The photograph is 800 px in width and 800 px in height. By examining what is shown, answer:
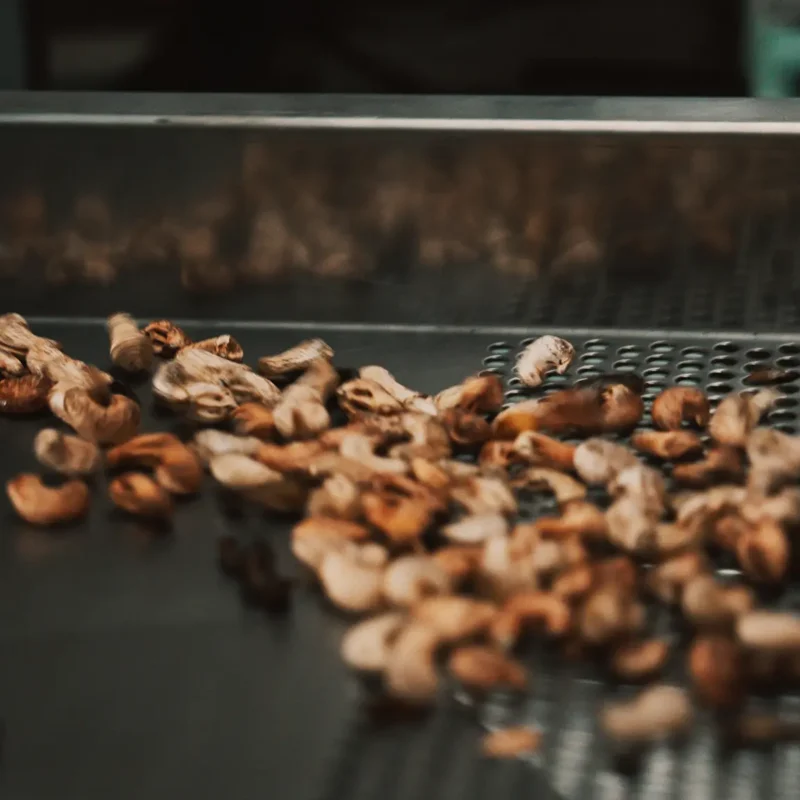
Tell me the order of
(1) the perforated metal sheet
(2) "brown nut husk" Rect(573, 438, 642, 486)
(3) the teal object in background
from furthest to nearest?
(3) the teal object in background → (2) "brown nut husk" Rect(573, 438, 642, 486) → (1) the perforated metal sheet

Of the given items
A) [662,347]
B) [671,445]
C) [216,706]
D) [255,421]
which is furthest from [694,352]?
[216,706]

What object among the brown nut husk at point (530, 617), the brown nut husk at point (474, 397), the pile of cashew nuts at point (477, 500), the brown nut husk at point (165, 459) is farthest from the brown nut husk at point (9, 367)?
the brown nut husk at point (530, 617)

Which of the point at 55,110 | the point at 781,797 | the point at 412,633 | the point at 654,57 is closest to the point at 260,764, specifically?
the point at 412,633

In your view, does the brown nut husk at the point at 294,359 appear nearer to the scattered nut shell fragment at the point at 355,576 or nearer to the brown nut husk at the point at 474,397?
the brown nut husk at the point at 474,397

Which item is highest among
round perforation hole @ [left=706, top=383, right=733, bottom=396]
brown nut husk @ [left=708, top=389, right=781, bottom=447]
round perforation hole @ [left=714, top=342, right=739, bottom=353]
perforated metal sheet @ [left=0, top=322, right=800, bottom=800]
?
brown nut husk @ [left=708, top=389, right=781, bottom=447]

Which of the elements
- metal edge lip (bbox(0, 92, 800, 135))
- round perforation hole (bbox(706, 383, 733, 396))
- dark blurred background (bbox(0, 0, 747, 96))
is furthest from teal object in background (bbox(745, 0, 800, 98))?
round perforation hole (bbox(706, 383, 733, 396))

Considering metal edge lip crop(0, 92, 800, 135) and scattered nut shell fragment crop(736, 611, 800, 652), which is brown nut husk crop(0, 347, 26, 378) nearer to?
metal edge lip crop(0, 92, 800, 135)

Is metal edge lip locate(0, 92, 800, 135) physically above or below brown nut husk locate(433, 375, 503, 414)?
above

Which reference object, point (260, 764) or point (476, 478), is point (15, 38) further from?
point (260, 764)
